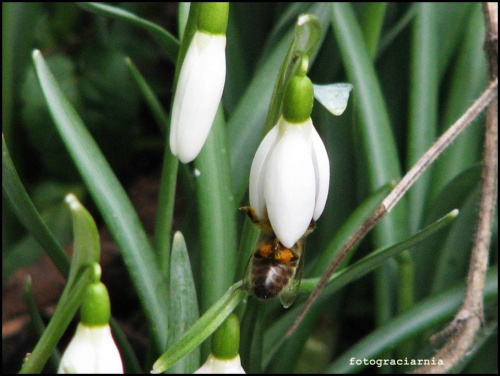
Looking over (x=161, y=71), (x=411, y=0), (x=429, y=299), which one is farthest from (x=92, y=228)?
(x=161, y=71)

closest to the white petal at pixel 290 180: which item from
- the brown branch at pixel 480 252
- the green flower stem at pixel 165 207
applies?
the green flower stem at pixel 165 207

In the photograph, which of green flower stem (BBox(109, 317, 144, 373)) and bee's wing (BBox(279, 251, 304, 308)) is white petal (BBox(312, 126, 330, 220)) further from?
green flower stem (BBox(109, 317, 144, 373))

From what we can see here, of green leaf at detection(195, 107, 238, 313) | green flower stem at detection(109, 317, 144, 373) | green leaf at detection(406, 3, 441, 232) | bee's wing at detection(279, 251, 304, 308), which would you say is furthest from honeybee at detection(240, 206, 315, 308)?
green leaf at detection(406, 3, 441, 232)

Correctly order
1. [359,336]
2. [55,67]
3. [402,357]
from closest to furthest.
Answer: [402,357] < [359,336] < [55,67]

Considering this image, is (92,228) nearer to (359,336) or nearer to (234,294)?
(234,294)

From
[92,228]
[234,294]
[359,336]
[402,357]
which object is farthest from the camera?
[359,336]

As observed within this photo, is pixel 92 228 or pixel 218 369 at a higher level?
pixel 92 228
